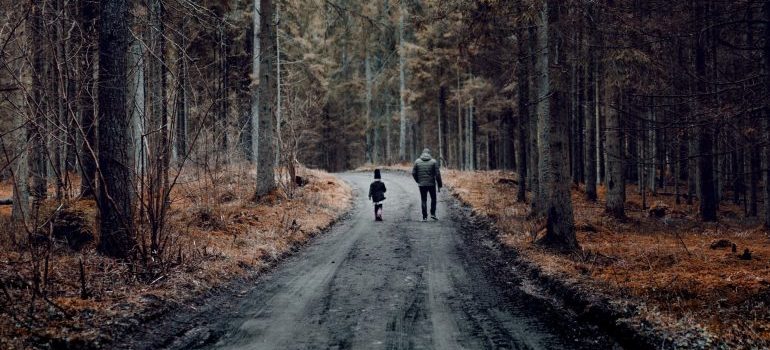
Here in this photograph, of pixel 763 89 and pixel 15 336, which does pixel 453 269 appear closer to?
pixel 763 89

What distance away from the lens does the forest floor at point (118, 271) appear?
5.32 m

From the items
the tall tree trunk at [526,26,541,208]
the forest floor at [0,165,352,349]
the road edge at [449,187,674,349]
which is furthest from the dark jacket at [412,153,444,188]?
the road edge at [449,187,674,349]

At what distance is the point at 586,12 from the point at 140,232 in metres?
8.56

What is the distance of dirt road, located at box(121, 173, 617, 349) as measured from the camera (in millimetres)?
5438


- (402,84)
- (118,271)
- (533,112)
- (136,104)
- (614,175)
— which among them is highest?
(402,84)

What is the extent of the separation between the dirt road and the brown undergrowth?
835mm

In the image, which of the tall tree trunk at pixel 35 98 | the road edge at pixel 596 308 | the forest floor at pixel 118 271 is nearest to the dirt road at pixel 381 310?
the road edge at pixel 596 308

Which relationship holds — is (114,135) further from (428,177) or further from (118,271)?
(428,177)

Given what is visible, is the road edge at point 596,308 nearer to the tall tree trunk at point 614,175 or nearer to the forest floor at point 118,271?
the forest floor at point 118,271

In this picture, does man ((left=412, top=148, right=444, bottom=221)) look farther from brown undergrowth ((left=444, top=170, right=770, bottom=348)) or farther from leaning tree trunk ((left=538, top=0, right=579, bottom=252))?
leaning tree trunk ((left=538, top=0, right=579, bottom=252))

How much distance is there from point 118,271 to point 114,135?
Result: 199 centimetres

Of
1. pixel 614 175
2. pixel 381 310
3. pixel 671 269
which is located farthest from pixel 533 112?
pixel 381 310

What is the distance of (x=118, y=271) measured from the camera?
7.24 m

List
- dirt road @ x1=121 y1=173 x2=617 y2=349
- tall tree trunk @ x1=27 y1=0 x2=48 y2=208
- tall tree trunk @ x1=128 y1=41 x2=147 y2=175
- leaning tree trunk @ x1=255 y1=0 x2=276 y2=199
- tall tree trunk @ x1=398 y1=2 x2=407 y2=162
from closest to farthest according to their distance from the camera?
dirt road @ x1=121 y1=173 x2=617 y2=349, tall tree trunk @ x1=27 y1=0 x2=48 y2=208, tall tree trunk @ x1=128 y1=41 x2=147 y2=175, leaning tree trunk @ x1=255 y1=0 x2=276 y2=199, tall tree trunk @ x1=398 y1=2 x2=407 y2=162
